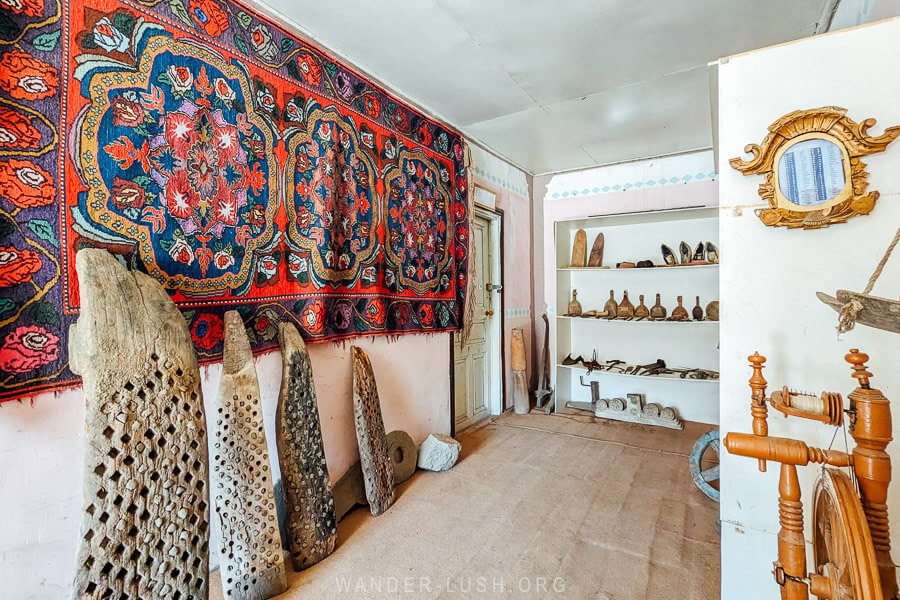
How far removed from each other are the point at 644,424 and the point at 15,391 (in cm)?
407

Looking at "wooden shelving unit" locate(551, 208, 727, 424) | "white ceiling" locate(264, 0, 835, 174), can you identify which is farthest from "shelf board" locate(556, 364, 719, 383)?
"white ceiling" locate(264, 0, 835, 174)

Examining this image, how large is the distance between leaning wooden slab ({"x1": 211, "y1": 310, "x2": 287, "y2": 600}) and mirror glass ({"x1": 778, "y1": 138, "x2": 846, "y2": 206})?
2048 mm

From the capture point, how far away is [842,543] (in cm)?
72

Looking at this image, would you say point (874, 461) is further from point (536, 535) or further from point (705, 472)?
point (705, 472)

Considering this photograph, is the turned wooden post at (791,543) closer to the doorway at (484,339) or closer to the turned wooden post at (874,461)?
the turned wooden post at (874,461)

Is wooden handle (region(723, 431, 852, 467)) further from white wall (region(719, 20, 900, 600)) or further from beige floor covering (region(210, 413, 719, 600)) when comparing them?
beige floor covering (region(210, 413, 719, 600))

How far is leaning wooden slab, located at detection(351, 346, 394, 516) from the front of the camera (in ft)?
7.13

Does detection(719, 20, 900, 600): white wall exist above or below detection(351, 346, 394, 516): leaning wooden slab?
above

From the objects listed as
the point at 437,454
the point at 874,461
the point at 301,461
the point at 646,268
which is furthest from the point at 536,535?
the point at 646,268

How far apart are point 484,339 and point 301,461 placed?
2311mm

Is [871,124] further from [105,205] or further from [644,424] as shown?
[644,424]

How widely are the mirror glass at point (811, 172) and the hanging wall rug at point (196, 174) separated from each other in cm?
188

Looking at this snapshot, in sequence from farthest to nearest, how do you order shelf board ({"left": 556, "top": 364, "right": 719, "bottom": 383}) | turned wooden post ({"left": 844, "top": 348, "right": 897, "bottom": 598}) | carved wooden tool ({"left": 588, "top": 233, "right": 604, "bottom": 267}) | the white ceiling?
carved wooden tool ({"left": 588, "top": 233, "right": 604, "bottom": 267}) < shelf board ({"left": 556, "top": 364, "right": 719, "bottom": 383}) < the white ceiling < turned wooden post ({"left": 844, "top": 348, "right": 897, "bottom": 598})

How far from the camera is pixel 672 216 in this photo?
146 inches
